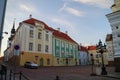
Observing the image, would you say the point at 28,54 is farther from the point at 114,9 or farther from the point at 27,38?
the point at 114,9

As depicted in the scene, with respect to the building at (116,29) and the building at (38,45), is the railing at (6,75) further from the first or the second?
the building at (38,45)

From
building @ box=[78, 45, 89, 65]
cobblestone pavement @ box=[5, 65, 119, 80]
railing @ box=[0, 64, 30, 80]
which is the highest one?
building @ box=[78, 45, 89, 65]

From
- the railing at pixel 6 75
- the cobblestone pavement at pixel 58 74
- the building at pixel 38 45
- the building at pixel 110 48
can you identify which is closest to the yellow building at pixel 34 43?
the building at pixel 38 45

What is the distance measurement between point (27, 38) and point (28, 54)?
4.05m

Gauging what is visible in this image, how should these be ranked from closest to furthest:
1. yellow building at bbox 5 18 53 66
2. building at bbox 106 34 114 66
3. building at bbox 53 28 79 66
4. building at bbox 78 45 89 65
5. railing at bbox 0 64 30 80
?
railing at bbox 0 64 30 80 → yellow building at bbox 5 18 53 66 → building at bbox 53 28 79 66 → building at bbox 106 34 114 66 → building at bbox 78 45 89 65

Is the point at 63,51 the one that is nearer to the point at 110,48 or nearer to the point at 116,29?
the point at 110,48

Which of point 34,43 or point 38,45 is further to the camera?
point 38,45

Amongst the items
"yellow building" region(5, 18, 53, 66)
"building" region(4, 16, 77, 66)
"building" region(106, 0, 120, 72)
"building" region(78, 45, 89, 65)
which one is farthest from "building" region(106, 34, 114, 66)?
Result: "building" region(106, 0, 120, 72)

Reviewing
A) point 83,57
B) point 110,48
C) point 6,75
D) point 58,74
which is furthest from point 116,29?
point 83,57

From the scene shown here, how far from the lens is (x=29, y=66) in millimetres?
35500

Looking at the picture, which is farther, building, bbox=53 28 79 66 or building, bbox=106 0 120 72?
building, bbox=53 28 79 66

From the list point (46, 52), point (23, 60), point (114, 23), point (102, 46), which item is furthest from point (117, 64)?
point (46, 52)

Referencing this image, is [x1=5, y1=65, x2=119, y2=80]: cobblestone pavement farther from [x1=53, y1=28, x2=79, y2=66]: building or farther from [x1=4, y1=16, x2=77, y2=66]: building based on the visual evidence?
[x1=53, y1=28, x2=79, y2=66]: building

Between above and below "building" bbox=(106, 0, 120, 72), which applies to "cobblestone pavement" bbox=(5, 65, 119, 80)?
below
